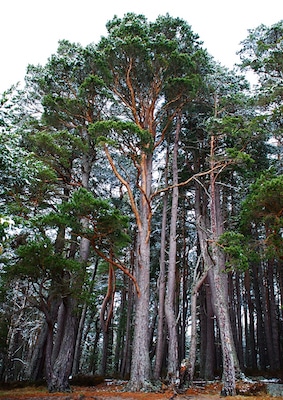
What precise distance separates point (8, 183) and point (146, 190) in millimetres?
5517

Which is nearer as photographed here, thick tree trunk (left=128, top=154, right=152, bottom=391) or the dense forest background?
the dense forest background

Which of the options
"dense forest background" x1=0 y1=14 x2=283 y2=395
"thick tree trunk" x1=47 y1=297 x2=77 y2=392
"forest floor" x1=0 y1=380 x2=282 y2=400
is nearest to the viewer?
"forest floor" x1=0 y1=380 x2=282 y2=400

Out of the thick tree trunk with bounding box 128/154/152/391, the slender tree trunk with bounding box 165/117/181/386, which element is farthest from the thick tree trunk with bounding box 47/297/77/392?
the slender tree trunk with bounding box 165/117/181/386

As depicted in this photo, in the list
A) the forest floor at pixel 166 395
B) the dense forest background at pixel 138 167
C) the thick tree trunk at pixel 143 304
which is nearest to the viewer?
the forest floor at pixel 166 395

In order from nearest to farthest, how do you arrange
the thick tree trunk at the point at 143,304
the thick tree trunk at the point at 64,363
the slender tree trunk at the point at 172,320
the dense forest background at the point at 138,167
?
1. the dense forest background at the point at 138,167
2. the thick tree trunk at the point at 64,363
3. the thick tree trunk at the point at 143,304
4. the slender tree trunk at the point at 172,320

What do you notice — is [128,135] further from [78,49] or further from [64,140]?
[78,49]

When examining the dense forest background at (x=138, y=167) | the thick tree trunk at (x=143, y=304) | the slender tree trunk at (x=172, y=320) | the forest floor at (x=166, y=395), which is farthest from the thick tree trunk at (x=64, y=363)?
the slender tree trunk at (x=172, y=320)

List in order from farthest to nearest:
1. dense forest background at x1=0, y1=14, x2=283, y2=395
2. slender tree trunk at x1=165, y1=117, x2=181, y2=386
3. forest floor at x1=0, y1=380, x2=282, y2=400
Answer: slender tree trunk at x1=165, y1=117, x2=181, y2=386, dense forest background at x1=0, y1=14, x2=283, y2=395, forest floor at x1=0, y1=380, x2=282, y2=400

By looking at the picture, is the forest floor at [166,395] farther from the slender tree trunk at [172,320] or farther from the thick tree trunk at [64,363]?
the slender tree trunk at [172,320]

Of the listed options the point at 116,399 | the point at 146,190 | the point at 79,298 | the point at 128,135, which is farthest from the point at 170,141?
the point at 116,399

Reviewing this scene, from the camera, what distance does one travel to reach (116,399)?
750cm

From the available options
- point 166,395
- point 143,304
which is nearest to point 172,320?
point 143,304

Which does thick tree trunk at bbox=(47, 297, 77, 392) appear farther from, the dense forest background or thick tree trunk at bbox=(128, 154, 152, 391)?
thick tree trunk at bbox=(128, 154, 152, 391)

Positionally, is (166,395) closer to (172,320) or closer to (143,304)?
(143,304)
